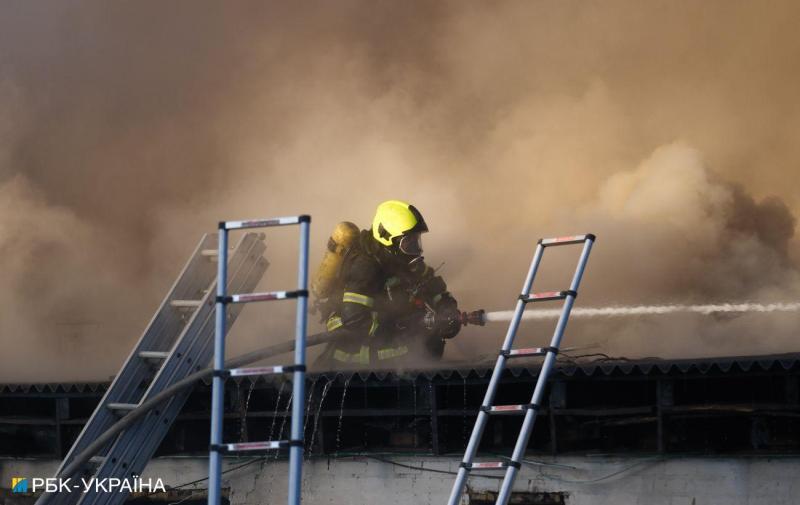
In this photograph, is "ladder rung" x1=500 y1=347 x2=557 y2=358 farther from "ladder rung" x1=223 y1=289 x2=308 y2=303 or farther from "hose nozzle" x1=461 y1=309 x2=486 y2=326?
"hose nozzle" x1=461 y1=309 x2=486 y2=326

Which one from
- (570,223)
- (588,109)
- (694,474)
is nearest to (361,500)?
(694,474)

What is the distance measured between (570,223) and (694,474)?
6662 mm

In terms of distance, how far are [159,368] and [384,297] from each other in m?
1.96

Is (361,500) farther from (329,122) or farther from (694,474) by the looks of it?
(329,122)

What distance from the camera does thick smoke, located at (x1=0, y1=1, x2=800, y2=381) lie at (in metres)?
14.2

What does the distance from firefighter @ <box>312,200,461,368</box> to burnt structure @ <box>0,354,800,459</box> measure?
562 mm

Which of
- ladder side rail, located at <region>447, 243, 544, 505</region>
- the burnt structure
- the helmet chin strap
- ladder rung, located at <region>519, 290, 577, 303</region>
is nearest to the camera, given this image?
ladder side rail, located at <region>447, 243, 544, 505</region>

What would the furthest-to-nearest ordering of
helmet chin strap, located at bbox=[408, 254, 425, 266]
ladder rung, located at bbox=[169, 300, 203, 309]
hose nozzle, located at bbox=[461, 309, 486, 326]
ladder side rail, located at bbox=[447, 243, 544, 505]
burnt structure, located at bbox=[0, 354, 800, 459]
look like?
helmet chin strap, located at bbox=[408, 254, 425, 266]
hose nozzle, located at bbox=[461, 309, 486, 326]
ladder rung, located at bbox=[169, 300, 203, 309]
burnt structure, located at bbox=[0, 354, 800, 459]
ladder side rail, located at bbox=[447, 243, 544, 505]

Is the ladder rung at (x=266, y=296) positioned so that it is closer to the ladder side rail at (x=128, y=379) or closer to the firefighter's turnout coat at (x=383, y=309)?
the ladder side rail at (x=128, y=379)

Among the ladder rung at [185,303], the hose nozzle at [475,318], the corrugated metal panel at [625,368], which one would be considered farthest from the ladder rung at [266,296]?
the hose nozzle at [475,318]

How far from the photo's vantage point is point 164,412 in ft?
29.8

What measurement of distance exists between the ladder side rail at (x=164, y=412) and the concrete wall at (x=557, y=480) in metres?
0.92

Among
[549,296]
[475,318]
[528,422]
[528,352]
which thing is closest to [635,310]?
[475,318]


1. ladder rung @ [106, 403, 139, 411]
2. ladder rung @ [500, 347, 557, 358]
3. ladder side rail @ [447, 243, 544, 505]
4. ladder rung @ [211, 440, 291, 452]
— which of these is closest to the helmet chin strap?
ladder rung @ [106, 403, 139, 411]
